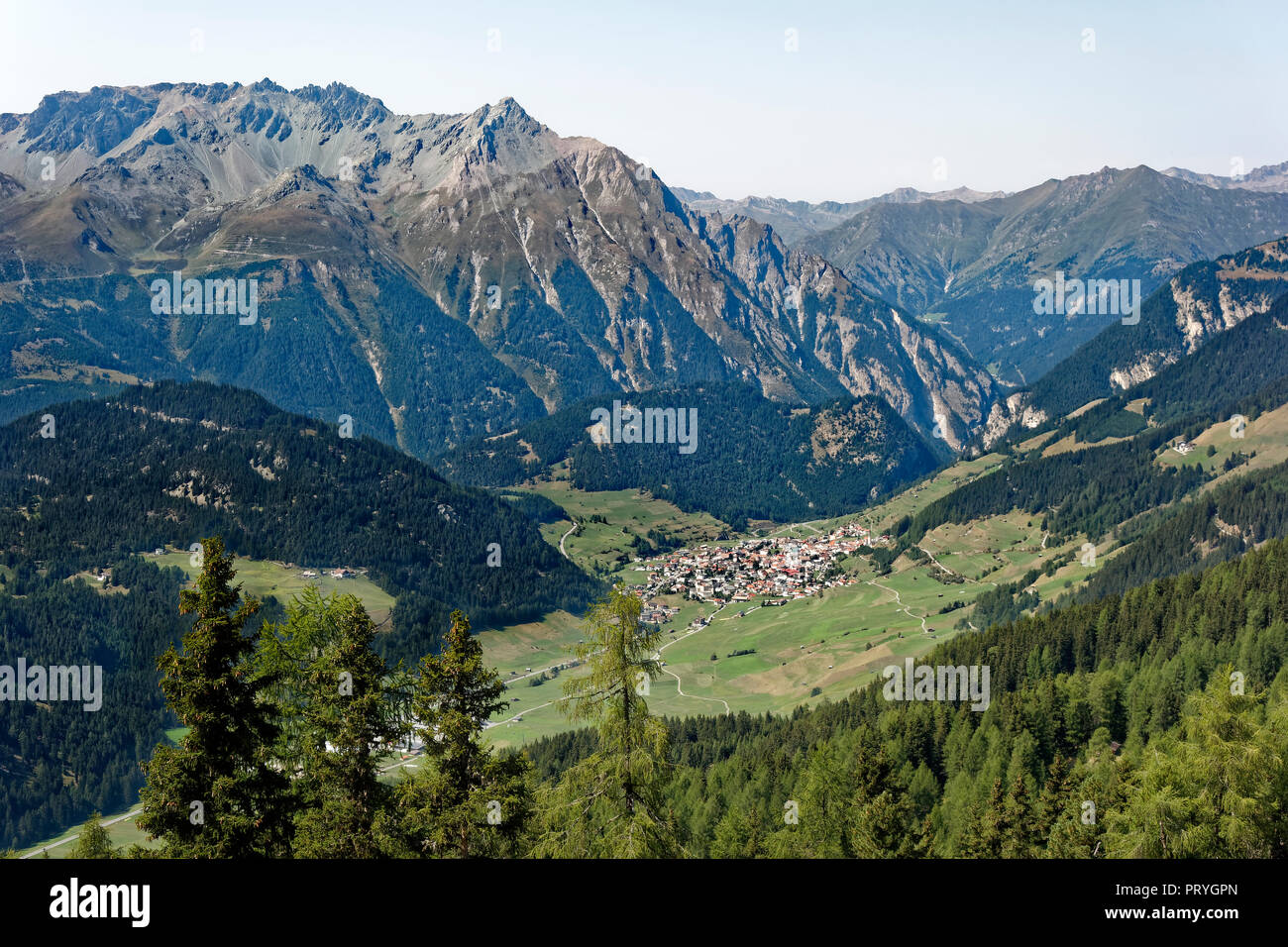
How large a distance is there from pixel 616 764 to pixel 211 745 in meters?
14.4

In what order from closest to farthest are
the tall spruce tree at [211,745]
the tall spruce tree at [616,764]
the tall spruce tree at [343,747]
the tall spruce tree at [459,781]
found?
the tall spruce tree at [211,745] < the tall spruce tree at [616,764] < the tall spruce tree at [343,747] < the tall spruce tree at [459,781]

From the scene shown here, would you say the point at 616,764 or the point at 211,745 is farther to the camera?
the point at 616,764

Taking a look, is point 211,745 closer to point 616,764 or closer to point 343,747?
point 343,747

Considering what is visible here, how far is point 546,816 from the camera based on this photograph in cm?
3628

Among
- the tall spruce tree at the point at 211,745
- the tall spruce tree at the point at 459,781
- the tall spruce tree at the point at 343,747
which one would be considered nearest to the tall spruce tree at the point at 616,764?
Result: the tall spruce tree at the point at 459,781

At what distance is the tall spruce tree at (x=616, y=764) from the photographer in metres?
35.7

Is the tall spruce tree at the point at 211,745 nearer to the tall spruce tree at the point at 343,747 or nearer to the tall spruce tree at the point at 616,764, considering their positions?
the tall spruce tree at the point at 343,747

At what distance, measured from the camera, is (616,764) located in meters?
36.1

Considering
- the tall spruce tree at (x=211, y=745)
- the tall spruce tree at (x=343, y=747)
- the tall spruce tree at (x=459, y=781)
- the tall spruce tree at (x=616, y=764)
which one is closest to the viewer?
the tall spruce tree at (x=211, y=745)

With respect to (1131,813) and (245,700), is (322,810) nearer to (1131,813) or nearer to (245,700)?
(245,700)

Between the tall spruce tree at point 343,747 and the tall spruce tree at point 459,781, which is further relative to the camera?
the tall spruce tree at point 459,781

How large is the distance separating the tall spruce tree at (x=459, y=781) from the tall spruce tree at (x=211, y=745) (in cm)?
635

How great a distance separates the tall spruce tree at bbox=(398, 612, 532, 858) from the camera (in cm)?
3959

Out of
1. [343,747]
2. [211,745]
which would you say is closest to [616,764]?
[343,747]
